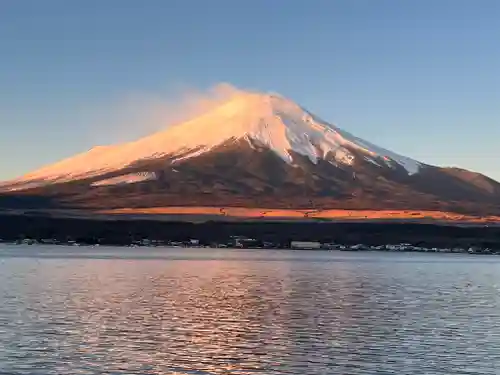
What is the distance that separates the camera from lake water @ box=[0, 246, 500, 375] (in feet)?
76.2

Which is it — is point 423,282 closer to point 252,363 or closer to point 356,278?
point 356,278

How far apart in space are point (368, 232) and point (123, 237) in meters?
45.7

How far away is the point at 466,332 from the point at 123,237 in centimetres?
14175

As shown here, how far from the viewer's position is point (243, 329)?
30.4 meters

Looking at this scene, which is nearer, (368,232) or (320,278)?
(320,278)

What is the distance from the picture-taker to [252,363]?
23.5 m

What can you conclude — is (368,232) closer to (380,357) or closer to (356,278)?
(356,278)

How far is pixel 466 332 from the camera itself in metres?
30.6

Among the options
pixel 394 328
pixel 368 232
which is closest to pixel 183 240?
pixel 368 232

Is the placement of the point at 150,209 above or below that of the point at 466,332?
above

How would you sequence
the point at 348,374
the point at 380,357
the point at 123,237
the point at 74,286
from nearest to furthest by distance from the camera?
the point at 348,374 < the point at 380,357 < the point at 74,286 < the point at 123,237

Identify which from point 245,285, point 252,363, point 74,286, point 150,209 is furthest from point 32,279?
point 150,209

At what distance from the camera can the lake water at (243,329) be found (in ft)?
76.2

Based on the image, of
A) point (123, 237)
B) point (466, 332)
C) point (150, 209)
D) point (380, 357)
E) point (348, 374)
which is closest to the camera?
point (348, 374)
